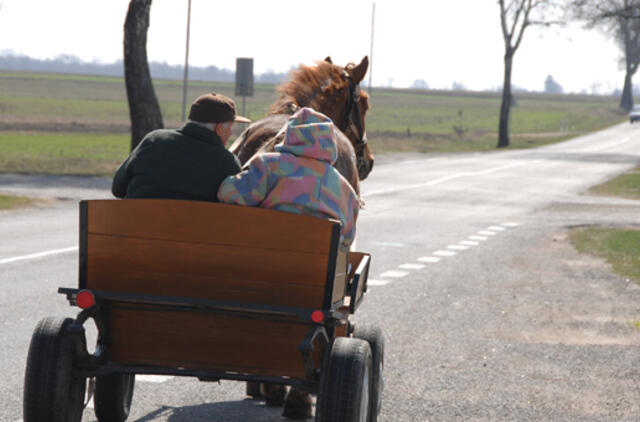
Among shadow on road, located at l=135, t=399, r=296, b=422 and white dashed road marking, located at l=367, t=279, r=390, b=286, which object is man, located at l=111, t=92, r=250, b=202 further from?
white dashed road marking, located at l=367, t=279, r=390, b=286

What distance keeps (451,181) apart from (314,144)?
24.4 metres

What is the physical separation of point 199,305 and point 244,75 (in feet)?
94.3

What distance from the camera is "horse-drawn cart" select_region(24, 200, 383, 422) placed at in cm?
460

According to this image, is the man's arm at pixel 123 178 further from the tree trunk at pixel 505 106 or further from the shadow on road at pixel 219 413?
the tree trunk at pixel 505 106

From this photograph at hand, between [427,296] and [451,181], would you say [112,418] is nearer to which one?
[427,296]

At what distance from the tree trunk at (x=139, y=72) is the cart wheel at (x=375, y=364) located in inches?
796

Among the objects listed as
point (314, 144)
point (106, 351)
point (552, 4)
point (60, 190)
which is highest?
point (552, 4)

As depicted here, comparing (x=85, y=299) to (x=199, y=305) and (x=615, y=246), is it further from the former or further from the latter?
(x=615, y=246)

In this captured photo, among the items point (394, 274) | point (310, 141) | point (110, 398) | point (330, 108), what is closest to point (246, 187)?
point (310, 141)

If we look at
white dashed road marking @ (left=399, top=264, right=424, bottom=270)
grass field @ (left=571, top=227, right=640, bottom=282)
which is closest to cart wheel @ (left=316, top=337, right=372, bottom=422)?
white dashed road marking @ (left=399, top=264, right=424, bottom=270)

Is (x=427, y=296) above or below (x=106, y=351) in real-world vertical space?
below

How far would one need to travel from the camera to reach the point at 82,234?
4824 millimetres

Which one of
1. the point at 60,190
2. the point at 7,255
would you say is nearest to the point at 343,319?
the point at 7,255

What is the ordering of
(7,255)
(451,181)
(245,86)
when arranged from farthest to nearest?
(245,86) → (451,181) → (7,255)
